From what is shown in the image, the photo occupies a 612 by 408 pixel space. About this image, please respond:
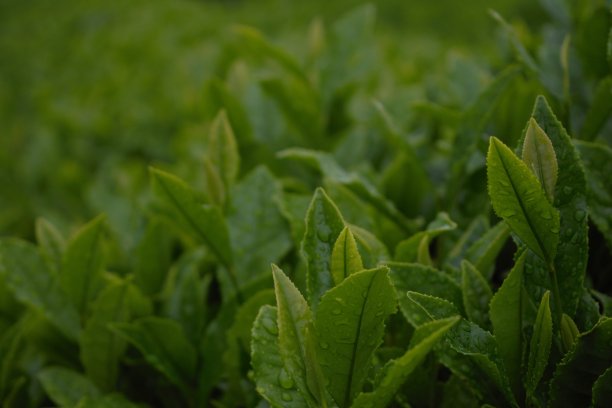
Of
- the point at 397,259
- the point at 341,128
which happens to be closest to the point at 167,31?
the point at 341,128

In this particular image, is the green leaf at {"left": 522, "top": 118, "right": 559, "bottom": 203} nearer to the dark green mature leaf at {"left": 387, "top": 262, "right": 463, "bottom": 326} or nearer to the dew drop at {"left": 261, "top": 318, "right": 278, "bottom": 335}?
the dark green mature leaf at {"left": 387, "top": 262, "right": 463, "bottom": 326}

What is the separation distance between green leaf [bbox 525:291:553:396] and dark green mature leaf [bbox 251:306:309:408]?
17.7 inches

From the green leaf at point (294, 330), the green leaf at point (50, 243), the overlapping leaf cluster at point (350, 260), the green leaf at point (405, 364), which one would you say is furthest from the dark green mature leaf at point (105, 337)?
the green leaf at point (405, 364)

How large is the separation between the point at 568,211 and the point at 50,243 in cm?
144

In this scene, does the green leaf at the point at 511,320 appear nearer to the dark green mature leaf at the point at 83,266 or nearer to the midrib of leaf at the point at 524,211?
the midrib of leaf at the point at 524,211

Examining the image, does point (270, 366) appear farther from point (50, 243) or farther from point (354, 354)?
point (50, 243)

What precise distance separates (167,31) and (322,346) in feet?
15.8

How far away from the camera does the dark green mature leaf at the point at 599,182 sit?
1.51 m

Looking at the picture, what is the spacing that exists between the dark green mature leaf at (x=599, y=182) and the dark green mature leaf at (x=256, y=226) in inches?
31.9

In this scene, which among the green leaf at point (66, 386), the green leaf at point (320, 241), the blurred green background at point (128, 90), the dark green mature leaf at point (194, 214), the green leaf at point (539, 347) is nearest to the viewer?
the green leaf at point (539, 347)

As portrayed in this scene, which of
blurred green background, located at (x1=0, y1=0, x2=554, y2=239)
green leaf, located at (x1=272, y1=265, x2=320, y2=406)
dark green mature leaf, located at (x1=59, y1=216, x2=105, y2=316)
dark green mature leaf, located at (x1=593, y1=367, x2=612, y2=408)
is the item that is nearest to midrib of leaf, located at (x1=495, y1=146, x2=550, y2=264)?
dark green mature leaf, located at (x1=593, y1=367, x2=612, y2=408)

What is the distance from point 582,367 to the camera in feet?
4.11

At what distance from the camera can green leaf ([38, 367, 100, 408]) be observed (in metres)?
1.71

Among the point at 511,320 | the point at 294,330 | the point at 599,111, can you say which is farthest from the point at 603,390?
the point at 599,111
